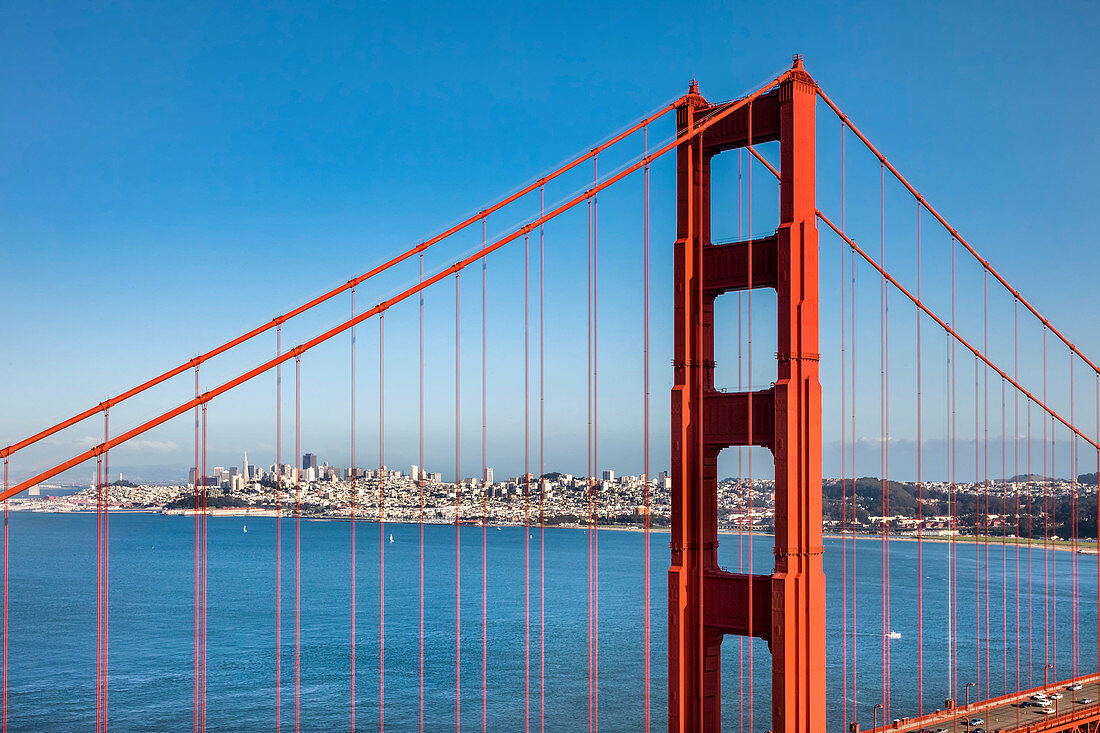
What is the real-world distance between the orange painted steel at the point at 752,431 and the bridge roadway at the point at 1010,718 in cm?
1806

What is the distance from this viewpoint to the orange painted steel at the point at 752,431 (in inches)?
575

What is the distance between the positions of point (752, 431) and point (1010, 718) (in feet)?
96.5

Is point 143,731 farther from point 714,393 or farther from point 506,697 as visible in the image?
point 714,393

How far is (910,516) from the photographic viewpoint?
577 feet

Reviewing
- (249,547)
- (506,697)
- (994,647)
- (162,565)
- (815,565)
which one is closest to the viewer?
(815,565)

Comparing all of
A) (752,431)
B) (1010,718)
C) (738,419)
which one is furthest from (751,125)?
(1010,718)

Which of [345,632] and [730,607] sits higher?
[730,607]

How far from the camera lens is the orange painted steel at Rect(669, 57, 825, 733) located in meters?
14.6

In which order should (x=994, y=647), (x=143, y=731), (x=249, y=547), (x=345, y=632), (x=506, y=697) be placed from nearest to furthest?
(x=143, y=731), (x=506, y=697), (x=994, y=647), (x=345, y=632), (x=249, y=547)

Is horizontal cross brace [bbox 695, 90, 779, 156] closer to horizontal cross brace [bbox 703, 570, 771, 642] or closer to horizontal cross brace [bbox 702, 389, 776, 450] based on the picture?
horizontal cross brace [bbox 702, 389, 776, 450]

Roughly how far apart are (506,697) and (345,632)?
83.1ft

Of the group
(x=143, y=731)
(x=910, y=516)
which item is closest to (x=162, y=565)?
(x=143, y=731)

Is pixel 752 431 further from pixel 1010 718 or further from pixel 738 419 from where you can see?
pixel 1010 718

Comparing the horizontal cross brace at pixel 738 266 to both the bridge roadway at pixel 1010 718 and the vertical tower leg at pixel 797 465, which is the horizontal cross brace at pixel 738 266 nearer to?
the vertical tower leg at pixel 797 465
